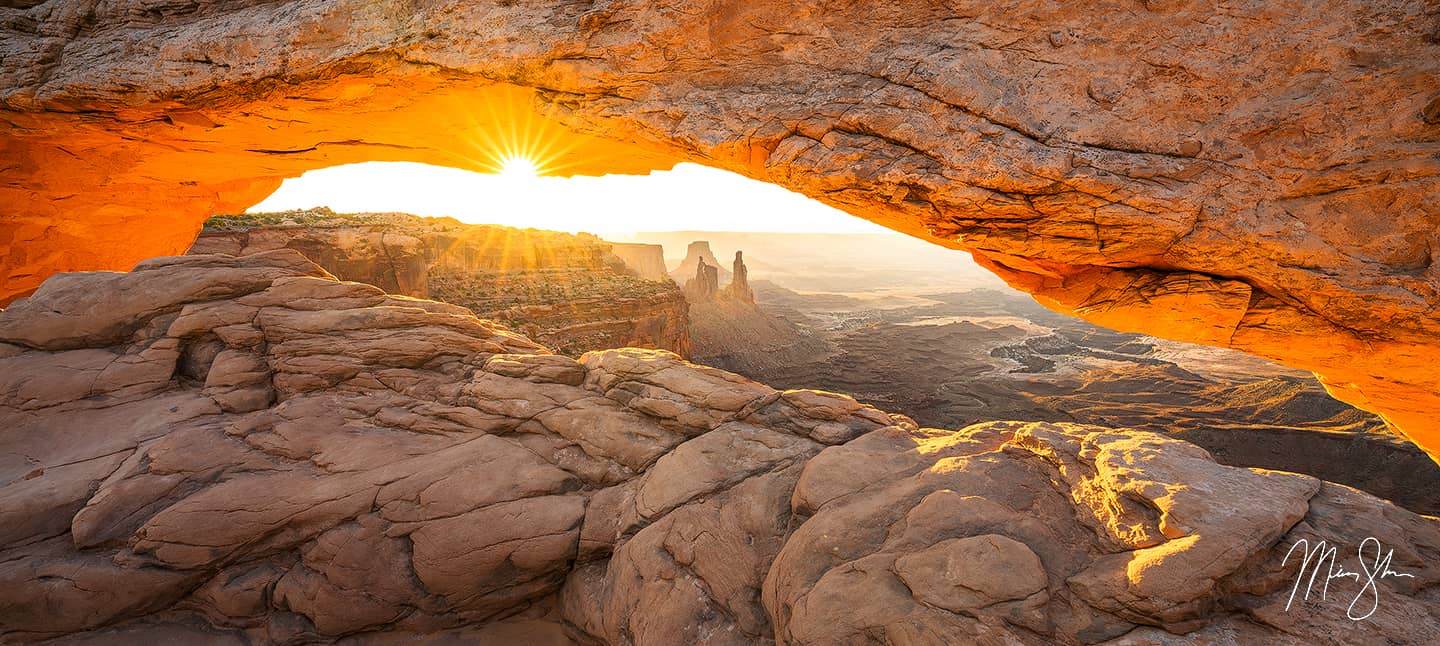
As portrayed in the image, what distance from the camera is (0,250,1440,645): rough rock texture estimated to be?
3885 millimetres

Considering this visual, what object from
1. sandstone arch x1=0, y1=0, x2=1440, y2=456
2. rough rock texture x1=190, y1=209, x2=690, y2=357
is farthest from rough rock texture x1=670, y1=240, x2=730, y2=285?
sandstone arch x1=0, y1=0, x2=1440, y2=456

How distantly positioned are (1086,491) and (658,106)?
6581 mm

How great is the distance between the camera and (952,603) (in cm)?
397

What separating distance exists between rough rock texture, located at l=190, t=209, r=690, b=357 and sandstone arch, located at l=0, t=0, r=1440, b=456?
1618 centimetres

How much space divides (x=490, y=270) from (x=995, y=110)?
99.7 feet

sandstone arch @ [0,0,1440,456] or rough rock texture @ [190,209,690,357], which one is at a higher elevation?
sandstone arch @ [0,0,1440,456]

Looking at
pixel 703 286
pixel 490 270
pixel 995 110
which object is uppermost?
pixel 995 110

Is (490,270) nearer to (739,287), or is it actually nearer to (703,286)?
(703,286)
